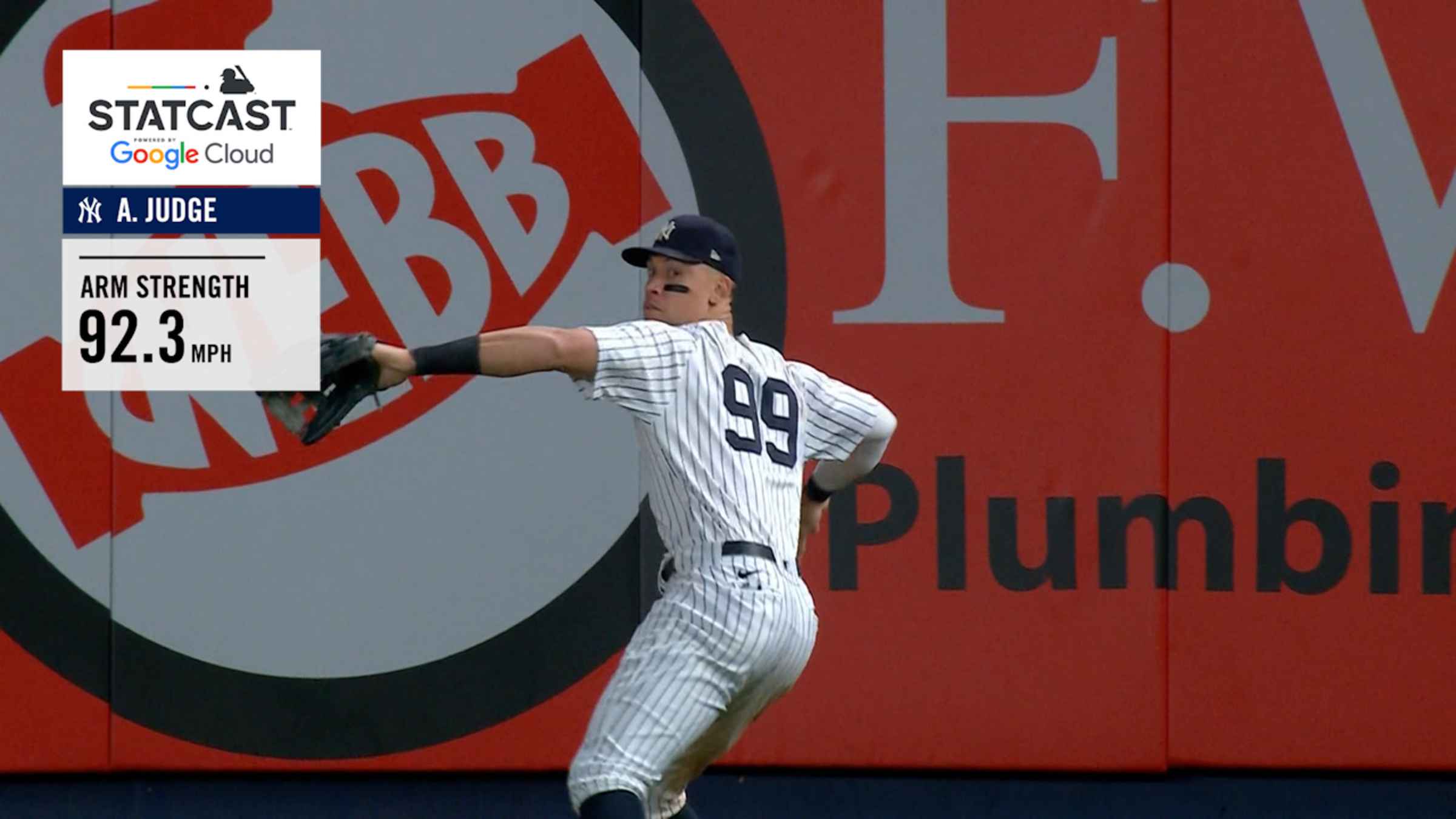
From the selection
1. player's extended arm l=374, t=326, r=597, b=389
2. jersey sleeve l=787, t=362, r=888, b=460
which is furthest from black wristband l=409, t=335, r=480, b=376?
jersey sleeve l=787, t=362, r=888, b=460

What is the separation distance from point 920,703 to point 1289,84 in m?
2.02

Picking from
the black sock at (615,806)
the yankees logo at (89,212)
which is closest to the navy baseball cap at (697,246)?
the black sock at (615,806)

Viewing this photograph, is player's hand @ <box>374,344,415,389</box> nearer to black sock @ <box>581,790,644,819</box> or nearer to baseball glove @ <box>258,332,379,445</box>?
baseball glove @ <box>258,332,379,445</box>

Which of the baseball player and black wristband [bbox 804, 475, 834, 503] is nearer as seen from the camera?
the baseball player

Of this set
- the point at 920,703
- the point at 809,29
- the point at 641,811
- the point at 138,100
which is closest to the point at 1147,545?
the point at 920,703

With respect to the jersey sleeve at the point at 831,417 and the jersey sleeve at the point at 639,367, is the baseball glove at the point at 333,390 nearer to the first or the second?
the jersey sleeve at the point at 639,367

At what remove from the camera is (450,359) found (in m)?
3.78

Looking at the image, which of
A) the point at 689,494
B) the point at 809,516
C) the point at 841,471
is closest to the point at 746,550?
the point at 689,494

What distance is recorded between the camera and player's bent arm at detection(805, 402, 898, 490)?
4398 millimetres

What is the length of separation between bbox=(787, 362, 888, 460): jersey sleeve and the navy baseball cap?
288mm

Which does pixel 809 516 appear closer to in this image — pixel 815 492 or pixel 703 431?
pixel 815 492

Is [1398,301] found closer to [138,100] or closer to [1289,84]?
[1289,84]

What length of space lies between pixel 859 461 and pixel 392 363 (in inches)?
46.8

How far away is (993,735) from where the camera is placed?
561 cm
